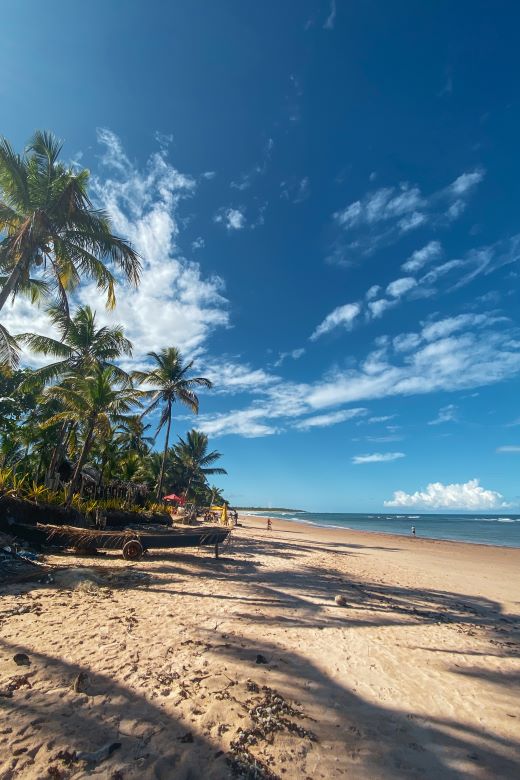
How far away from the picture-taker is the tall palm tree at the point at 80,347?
56.9 feet

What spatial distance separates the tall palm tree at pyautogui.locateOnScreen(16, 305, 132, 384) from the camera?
682 inches

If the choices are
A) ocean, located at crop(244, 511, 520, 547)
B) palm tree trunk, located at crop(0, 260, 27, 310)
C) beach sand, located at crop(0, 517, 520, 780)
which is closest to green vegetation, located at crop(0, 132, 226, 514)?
palm tree trunk, located at crop(0, 260, 27, 310)

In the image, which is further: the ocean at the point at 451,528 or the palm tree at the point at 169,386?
the ocean at the point at 451,528

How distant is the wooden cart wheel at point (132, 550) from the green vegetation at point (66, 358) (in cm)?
329

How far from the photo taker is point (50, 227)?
9703mm

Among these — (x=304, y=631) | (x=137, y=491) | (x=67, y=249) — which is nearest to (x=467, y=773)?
(x=304, y=631)

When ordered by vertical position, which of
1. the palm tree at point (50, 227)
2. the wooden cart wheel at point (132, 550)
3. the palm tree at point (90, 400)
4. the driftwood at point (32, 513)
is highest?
the palm tree at point (50, 227)

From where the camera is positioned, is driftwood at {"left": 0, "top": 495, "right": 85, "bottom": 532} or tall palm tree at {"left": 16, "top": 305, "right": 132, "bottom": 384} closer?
driftwood at {"left": 0, "top": 495, "right": 85, "bottom": 532}

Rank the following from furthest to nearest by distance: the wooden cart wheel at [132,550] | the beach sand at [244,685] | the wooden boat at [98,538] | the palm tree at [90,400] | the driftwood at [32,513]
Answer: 1. the palm tree at [90,400]
2. the wooden cart wheel at [132,550]
3. the wooden boat at [98,538]
4. the driftwood at [32,513]
5. the beach sand at [244,685]

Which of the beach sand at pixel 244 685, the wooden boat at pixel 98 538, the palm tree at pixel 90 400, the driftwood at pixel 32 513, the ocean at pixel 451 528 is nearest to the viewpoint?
the beach sand at pixel 244 685

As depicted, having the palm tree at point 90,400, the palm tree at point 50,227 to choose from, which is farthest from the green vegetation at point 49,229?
the palm tree at point 90,400

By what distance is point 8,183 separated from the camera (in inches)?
393

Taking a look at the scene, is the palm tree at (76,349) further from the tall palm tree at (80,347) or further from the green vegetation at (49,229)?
the green vegetation at (49,229)

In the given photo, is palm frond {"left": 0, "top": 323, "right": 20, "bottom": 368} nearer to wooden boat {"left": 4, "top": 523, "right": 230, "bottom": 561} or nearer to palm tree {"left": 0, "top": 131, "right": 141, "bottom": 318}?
palm tree {"left": 0, "top": 131, "right": 141, "bottom": 318}
